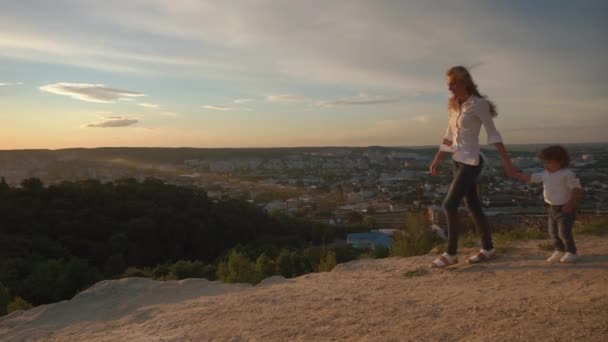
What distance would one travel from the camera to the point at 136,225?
77.0ft

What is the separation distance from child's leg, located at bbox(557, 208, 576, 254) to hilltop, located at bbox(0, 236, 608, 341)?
18cm

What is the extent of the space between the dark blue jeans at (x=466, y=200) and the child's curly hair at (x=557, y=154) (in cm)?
53

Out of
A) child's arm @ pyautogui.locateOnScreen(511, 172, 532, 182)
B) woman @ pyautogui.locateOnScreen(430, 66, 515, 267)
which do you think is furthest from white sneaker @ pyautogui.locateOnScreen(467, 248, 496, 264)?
child's arm @ pyautogui.locateOnScreen(511, 172, 532, 182)

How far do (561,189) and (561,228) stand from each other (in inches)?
14.5

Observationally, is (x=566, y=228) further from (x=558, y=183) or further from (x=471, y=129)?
(x=471, y=129)

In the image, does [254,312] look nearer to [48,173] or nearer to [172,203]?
[172,203]

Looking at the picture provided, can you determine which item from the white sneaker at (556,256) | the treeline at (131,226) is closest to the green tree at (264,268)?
the white sneaker at (556,256)

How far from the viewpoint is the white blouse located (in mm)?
4176

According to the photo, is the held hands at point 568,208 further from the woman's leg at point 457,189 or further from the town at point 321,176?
the town at point 321,176

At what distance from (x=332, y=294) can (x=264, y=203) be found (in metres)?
22.6

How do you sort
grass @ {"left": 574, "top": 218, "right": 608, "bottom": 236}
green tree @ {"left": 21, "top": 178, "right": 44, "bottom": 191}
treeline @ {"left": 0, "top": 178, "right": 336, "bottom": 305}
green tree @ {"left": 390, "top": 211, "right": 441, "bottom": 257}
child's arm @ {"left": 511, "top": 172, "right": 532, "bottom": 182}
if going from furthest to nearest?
green tree @ {"left": 21, "top": 178, "right": 44, "bottom": 191}
treeline @ {"left": 0, "top": 178, "right": 336, "bottom": 305}
green tree @ {"left": 390, "top": 211, "right": 441, "bottom": 257}
grass @ {"left": 574, "top": 218, "right": 608, "bottom": 236}
child's arm @ {"left": 511, "top": 172, "right": 532, "bottom": 182}

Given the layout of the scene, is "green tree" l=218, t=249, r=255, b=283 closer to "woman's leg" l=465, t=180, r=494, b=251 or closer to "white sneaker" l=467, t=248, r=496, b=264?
"white sneaker" l=467, t=248, r=496, b=264

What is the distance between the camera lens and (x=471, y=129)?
14.0 feet

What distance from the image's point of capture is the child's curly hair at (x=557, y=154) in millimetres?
4191
